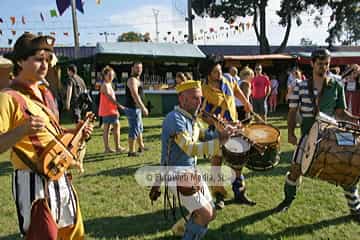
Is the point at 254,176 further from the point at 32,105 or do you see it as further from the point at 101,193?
the point at 32,105

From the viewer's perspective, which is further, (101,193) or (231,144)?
(101,193)

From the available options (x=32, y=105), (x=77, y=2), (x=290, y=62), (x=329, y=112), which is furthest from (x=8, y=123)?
(x=77, y=2)

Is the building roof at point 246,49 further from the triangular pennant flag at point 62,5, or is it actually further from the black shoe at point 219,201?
the black shoe at point 219,201

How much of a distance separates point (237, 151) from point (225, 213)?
87 cm

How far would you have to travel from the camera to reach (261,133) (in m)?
3.63

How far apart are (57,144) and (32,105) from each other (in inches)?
10.2

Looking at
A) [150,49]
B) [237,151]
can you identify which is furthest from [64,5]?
[237,151]

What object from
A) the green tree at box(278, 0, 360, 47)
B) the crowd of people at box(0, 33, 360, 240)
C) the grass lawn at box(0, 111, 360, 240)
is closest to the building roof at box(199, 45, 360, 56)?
the green tree at box(278, 0, 360, 47)

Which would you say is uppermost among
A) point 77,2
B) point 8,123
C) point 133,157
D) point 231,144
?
point 77,2

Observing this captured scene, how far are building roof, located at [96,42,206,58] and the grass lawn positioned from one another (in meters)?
8.79

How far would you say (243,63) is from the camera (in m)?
15.4

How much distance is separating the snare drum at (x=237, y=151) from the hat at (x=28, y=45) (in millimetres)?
2044

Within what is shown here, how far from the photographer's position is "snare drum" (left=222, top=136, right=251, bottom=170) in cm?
360

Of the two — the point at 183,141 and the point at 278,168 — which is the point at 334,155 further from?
the point at 278,168
